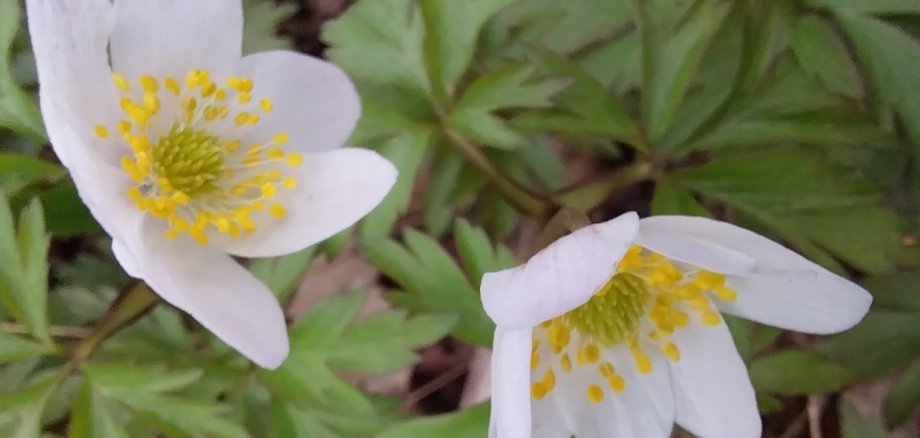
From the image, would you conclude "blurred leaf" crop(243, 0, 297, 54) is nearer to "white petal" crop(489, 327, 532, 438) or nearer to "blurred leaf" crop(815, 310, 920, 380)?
"white petal" crop(489, 327, 532, 438)

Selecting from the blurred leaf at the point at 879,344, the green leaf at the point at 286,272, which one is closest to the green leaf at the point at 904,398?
the blurred leaf at the point at 879,344

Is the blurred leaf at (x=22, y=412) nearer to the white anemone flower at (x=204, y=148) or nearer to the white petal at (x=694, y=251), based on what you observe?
Result: the white anemone flower at (x=204, y=148)

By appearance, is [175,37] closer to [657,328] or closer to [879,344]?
[657,328]

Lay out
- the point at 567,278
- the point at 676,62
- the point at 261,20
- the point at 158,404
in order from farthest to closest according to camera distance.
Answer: the point at 261,20 → the point at 676,62 → the point at 158,404 → the point at 567,278

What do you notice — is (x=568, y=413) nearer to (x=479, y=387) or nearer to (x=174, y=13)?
(x=479, y=387)

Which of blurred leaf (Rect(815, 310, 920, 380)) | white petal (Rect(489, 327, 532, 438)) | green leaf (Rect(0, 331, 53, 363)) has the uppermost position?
white petal (Rect(489, 327, 532, 438))

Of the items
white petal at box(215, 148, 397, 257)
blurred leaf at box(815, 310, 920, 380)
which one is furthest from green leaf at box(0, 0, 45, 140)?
blurred leaf at box(815, 310, 920, 380)

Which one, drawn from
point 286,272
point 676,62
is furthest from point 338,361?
point 676,62
